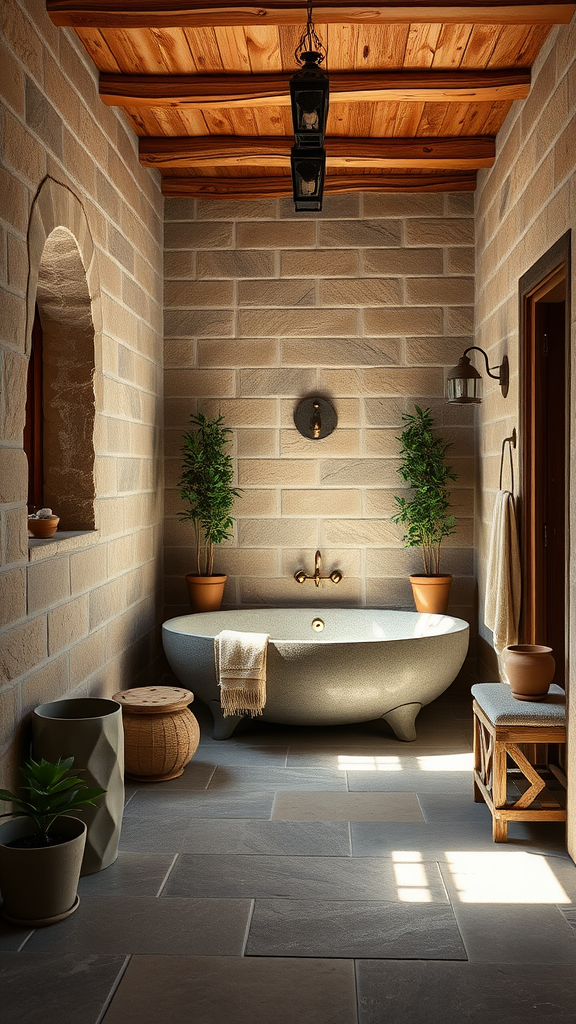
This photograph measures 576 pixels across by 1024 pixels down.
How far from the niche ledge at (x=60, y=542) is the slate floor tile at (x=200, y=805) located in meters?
1.00

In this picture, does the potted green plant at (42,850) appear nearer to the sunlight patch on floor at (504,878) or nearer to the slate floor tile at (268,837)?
the slate floor tile at (268,837)

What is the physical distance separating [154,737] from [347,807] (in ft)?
2.65

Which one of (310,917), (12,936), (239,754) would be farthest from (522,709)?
(12,936)

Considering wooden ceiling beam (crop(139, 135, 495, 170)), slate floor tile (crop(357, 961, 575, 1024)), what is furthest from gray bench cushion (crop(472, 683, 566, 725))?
wooden ceiling beam (crop(139, 135, 495, 170))

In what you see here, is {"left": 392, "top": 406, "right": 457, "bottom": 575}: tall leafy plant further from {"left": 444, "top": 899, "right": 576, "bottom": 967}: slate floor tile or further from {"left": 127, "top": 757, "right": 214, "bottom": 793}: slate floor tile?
{"left": 444, "top": 899, "right": 576, "bottom": 967}: slate floor tile

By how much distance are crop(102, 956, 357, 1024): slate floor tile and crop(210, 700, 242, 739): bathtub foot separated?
1.96 m

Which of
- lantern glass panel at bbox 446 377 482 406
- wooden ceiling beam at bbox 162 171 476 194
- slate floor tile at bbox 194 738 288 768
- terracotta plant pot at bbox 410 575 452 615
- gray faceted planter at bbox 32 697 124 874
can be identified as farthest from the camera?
wooden ceiling beam at bbox 162 171 476 194

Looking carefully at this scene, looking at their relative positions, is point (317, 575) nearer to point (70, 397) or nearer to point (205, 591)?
point (205, 591)

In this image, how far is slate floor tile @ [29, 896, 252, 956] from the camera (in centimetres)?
230

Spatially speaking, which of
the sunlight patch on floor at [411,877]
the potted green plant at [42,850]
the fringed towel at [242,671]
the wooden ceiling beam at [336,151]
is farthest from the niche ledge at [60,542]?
the wooden ceiling beam at [336,151]

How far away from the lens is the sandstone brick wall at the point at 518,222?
9.71 feet

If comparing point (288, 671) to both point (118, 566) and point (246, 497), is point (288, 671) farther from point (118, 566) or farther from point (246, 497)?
point (246, 497)

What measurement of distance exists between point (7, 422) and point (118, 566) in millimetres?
1542

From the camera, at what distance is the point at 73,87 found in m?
3.35
